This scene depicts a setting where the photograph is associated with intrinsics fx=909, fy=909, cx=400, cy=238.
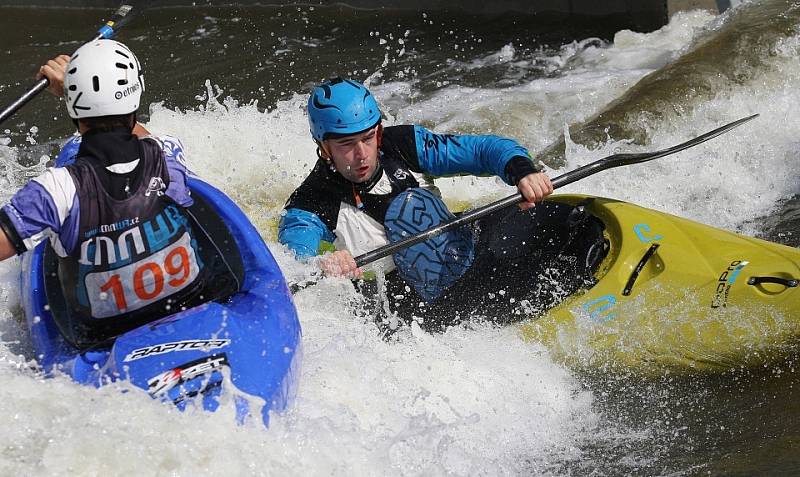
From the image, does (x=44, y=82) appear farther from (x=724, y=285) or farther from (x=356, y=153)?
(x=724, y=285)

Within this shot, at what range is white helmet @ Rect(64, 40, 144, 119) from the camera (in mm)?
2906

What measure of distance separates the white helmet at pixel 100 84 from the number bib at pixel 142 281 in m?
0.48

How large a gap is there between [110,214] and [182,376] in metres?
0.56

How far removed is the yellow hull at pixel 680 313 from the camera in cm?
371

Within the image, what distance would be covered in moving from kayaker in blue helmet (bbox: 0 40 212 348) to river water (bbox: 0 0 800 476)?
0.36 meters

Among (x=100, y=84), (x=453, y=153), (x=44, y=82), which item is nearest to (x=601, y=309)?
(x=453, y=153)

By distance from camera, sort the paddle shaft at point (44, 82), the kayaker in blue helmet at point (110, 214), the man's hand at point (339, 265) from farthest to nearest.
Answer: the paddle shaft at point (44, 82), the man's hand at point (339, 265), the kayaker in blue helmet at point (110, 214)

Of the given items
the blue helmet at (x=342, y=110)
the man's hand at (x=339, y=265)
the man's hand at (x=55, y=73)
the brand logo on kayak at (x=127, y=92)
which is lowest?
the man's hand at (x=339, y=265)

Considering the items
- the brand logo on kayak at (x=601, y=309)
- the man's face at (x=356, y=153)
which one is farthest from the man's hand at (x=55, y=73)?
the brand logo on kayak at (x=601, y=309)

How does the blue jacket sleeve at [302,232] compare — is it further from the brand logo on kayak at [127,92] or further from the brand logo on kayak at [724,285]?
the brand logo on kayak at [724,285]

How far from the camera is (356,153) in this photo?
3699 millimetres

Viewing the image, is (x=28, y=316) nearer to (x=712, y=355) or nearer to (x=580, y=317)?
(x=580, y=317)

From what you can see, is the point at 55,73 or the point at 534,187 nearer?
the point at 534,187

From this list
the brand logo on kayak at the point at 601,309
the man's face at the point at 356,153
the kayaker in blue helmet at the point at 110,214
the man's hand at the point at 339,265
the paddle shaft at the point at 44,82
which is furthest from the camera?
the paddle shaft at the point at 44,82
